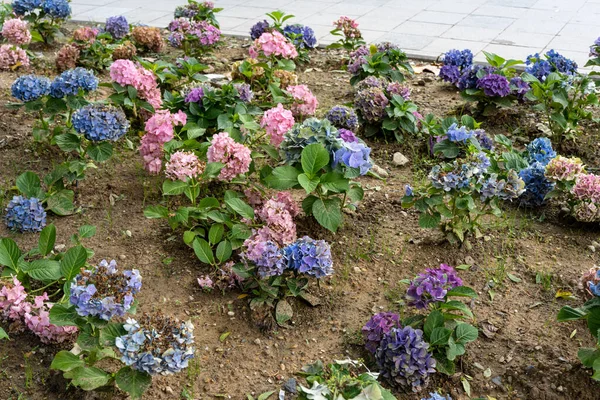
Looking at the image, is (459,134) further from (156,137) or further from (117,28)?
(117,28)

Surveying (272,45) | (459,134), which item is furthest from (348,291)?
(272,45)

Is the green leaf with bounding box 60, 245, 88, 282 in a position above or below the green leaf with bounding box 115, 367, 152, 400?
above

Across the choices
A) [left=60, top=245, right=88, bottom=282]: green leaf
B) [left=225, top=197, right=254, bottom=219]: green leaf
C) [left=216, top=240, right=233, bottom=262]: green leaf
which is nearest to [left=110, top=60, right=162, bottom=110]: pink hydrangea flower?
[left=225, top=197, right=254, bottom=219]: green leaf

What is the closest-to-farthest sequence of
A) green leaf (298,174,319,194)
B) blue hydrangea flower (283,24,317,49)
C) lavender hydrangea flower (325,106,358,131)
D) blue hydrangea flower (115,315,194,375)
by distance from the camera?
blue hydrangea flower (115,315,194,375) → green leaf (298,174,319,194) → lavender hydrangea flower (325,106,358,131) → blue hydrangea flower (283,24,317,49)

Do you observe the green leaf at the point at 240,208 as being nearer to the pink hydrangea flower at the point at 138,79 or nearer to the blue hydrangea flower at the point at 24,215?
the blue hydrangea flower at the point at 24,215

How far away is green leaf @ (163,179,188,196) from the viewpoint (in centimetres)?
297

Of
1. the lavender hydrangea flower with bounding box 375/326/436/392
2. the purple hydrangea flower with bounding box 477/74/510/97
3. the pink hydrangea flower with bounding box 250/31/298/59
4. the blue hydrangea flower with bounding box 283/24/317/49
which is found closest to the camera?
the lavender hydrangea flower with bounding box 375/326/436/392

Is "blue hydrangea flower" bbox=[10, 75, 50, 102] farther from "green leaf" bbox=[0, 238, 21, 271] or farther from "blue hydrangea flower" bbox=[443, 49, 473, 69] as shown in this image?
"blue hydrangea flower" bbox=[443, 49, 473, 69]

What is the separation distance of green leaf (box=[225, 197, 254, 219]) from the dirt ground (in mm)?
289

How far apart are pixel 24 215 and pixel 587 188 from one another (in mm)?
2418

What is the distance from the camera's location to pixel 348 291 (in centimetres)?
282

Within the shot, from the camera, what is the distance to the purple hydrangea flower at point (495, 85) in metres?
4.13

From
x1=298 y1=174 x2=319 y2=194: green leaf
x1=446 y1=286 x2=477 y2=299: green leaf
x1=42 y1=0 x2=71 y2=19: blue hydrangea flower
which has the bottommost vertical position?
x1=42 y1=0 x2=71 y2=19: blue hydrangea flower

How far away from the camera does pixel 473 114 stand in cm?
435
